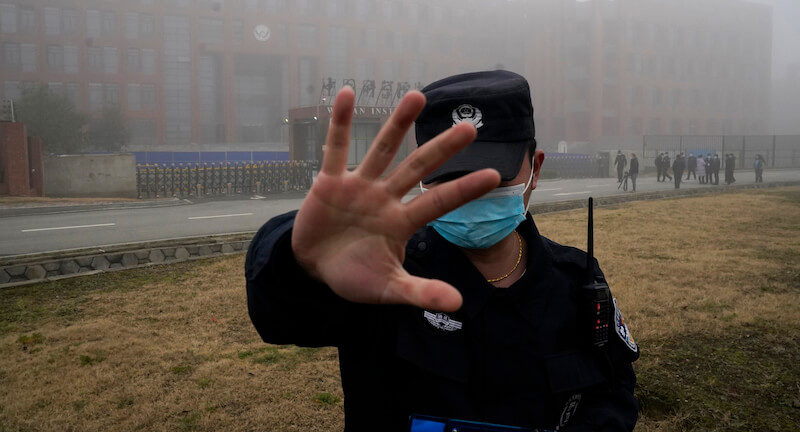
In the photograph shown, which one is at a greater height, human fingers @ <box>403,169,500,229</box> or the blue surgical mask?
human fingers @ <box>403,169,500,229</box>

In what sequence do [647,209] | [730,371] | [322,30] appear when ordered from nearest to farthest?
[730,371], [647,209], [322,30]

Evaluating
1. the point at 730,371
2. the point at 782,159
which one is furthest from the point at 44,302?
the point at 782,159

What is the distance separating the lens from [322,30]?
180ft

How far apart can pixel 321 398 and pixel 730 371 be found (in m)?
2.74

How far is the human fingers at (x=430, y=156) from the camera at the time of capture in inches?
42.4

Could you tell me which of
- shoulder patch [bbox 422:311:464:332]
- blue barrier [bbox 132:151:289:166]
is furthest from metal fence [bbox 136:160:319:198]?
shoulder patch [bbox 422:311:464:332]

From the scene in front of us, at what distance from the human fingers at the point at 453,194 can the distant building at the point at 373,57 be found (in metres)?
43.8

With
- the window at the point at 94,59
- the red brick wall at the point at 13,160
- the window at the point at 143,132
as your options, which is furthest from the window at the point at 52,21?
the red brick wall at the point at 13,160

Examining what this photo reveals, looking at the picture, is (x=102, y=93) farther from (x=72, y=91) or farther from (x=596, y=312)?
(x=596, y=312)

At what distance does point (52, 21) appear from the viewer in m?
46.7

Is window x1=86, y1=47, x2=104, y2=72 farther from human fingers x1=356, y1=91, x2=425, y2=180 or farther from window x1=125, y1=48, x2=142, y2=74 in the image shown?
human fingers x1=356, y1=91, x2=425, y2=180

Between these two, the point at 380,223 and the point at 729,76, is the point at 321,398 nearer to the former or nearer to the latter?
the point at 380,223

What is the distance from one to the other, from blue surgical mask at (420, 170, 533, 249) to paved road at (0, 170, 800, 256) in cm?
916

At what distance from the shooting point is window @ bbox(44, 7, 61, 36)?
46.4m
